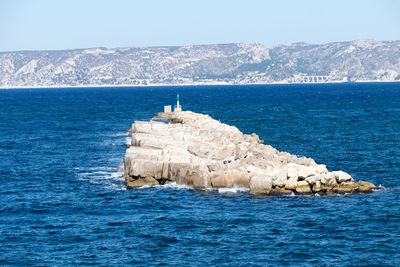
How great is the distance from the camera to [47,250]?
25.8m

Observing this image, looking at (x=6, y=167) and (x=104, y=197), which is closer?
(x=104, y=197)

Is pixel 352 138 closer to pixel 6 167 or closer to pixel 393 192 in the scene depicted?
pixel 393 192

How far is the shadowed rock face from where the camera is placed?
115ft

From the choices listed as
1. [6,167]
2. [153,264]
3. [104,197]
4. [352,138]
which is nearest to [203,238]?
[153,264]

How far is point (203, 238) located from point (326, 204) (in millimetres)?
8326

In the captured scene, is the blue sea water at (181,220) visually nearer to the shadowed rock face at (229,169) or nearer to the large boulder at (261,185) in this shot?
the large boulder at (261,185)

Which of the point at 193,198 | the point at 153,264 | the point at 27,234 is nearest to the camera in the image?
the point at 153,264

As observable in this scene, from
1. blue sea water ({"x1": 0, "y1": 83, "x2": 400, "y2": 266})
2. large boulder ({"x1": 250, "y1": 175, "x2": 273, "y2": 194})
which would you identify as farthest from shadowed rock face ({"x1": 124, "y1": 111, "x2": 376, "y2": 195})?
blue sea water ({"x1": 0, "y1": 83, "x2": 400, "y2": 266})

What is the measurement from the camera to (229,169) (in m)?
37.2

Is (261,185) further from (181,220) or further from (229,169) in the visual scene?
(181,220)

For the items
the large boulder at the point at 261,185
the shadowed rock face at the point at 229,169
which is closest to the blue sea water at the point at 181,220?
the large boulder at the point at 261,185

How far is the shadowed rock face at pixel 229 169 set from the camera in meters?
35.0

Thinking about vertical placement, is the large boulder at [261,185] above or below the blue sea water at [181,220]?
above

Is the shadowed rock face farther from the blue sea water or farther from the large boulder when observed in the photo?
the blue sea water
